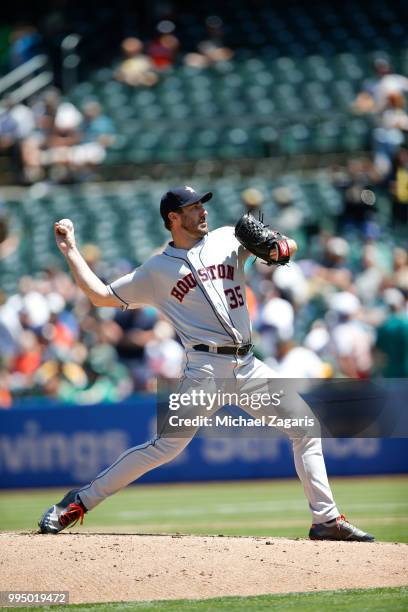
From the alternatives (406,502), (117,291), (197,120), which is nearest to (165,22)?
(197,120)

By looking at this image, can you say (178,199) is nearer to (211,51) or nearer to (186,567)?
(186,567)

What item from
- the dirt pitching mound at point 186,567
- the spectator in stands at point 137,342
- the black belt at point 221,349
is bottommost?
the spectator in stands at point 137,342

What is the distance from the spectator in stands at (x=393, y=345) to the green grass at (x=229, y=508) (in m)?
1.19

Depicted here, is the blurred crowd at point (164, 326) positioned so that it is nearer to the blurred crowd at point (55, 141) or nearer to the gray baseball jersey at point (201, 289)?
the blurred crowd at point (55, 141)

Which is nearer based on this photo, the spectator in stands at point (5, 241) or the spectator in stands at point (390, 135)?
the spectator in stands at point (390, 135)

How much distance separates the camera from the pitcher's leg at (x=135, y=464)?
21.5 ft

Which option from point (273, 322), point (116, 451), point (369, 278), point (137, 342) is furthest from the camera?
point (137, 342)

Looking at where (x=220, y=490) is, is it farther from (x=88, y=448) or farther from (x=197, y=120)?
(x=197, y=120)

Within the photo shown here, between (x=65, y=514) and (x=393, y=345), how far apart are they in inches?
224

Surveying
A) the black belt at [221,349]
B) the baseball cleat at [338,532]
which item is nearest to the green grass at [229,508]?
the baseball cleat at [338,532]

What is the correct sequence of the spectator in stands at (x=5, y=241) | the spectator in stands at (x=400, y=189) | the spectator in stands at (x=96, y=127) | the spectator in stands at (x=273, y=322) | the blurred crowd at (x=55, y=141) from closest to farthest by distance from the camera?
1. the spectator in stands at (x=273, y=322)
2. the spectator in stands at (x=400, y=189)
3. the spectator in stands at (x=5, y=241)
4. the blurred crowd at (x=55, y=141)
5. the spectator in stands at (x=96, y=127)

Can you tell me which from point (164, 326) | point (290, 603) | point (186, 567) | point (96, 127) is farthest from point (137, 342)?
point (290, 603)

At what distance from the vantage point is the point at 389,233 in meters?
14.5

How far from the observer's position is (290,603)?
5.49m
